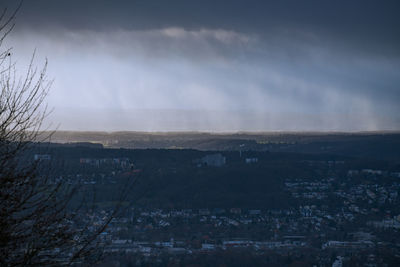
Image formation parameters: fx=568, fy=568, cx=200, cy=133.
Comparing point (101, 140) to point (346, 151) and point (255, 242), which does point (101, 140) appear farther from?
point (255, 242)

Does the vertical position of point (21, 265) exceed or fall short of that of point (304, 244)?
it exceeds it

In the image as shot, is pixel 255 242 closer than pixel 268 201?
Yes

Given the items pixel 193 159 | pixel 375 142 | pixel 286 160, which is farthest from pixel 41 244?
pixel 375 142

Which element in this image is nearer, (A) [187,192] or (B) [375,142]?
(A) [187,192]

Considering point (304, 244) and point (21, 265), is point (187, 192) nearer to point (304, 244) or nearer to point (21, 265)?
point (304, 244)

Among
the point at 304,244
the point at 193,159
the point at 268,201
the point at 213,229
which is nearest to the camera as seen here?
the point at 304,244

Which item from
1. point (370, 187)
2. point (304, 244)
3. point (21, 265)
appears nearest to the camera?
point (21, 265)

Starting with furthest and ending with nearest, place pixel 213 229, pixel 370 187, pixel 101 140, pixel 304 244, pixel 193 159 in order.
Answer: pixel 101 140
pixel 193 159
pixel 370 187
pixel 213 229
pixel 304 244

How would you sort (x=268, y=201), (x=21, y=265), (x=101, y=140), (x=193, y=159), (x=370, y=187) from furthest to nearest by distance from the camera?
(x=101, y=140), (x=193, y=159), (x=370, y=187), (x=268, y=201), (x=21, y=265)

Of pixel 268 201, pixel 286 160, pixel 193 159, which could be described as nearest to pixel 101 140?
pixel 193 159
